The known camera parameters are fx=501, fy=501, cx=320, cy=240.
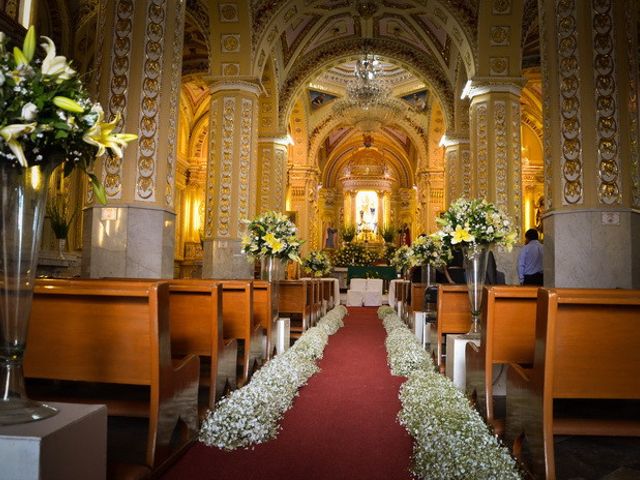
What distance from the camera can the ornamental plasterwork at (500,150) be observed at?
8672 millimetres

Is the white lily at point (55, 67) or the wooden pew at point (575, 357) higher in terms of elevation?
the white lily at point (55, 67)

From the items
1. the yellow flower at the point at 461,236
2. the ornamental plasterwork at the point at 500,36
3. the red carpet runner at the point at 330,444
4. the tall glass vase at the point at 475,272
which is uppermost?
the ornamental plasterwork at the point at 500,36

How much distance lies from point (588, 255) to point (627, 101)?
1.62 meters

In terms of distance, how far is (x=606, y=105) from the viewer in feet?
16.4

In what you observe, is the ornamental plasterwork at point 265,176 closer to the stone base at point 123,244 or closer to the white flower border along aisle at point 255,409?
the stone base at point 123,244

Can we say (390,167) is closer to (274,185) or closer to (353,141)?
(353,141)

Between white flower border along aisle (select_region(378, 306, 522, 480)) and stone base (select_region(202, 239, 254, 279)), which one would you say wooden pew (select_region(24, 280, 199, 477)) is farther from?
stone base (select_region(202, 239, 254, 279))

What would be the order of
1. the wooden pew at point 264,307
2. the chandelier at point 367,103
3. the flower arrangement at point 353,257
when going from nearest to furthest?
the wooden pew at point 264,307, the chandelier at point 367,103, the flower arrangement at point 353,257

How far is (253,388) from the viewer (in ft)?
9.77

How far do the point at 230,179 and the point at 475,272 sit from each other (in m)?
6.50

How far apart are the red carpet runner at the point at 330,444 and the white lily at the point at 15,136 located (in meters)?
1.52

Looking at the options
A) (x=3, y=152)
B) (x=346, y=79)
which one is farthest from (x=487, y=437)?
(x=346, y=79)

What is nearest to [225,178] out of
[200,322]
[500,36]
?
[500,36]

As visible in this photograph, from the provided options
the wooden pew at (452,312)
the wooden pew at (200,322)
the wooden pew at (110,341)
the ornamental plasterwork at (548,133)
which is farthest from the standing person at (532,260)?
the wooden pew at (110,341)
